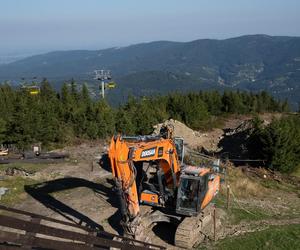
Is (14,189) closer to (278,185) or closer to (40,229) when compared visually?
(278,185)

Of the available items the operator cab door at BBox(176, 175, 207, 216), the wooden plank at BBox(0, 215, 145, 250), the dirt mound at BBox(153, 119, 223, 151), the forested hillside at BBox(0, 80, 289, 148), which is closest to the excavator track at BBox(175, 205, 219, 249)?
the operator cab door at BBox(176, 175, 207, 216)

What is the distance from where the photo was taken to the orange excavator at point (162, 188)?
44.1ft

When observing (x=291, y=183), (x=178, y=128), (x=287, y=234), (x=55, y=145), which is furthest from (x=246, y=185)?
(x=55, y=145)

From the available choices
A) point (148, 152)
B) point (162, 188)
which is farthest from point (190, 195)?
point (148, 152)

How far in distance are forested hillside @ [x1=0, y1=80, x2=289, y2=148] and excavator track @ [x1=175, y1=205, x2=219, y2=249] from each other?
24247mm

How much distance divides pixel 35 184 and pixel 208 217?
34.3ft

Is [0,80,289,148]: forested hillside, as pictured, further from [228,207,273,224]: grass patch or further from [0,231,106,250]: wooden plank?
[0,231,106,250]: wooden plank

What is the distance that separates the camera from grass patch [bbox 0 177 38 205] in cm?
2052

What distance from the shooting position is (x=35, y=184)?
74.5ft

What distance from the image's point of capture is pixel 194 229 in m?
15.0

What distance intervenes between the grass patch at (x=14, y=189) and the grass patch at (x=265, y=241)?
10281 mm

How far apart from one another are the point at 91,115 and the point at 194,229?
1206 inches

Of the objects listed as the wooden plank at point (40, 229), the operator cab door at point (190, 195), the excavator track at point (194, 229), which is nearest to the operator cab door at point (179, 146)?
the operator cab door at point (190, 195)

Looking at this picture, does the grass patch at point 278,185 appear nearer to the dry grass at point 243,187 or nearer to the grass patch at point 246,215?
the dry grass at point 243,187
